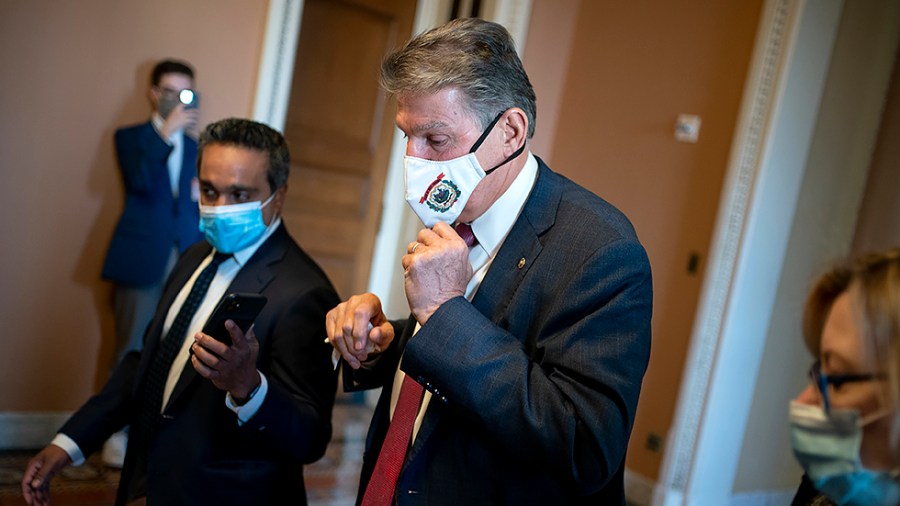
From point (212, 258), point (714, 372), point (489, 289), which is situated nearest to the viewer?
point (489, 289)

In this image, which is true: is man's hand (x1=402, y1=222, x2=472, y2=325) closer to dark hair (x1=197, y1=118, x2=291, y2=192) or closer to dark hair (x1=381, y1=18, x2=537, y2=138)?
dark hair (x1=381, y1=18, x2=537, y2=138)

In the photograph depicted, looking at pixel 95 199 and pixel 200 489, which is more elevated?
pixel 95 199

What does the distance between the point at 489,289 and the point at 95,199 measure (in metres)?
2.66

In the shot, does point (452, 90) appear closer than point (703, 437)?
Yes

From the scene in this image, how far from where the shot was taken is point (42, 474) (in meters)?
1.72

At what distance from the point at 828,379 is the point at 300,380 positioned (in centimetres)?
111

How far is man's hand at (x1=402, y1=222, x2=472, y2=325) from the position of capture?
3.86 feet

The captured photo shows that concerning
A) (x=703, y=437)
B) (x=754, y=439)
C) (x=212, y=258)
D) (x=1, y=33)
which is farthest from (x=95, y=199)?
(x=754, y=439)

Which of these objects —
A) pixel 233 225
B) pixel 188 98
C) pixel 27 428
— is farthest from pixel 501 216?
pixel 27 428

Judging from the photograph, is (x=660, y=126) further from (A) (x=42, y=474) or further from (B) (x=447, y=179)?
(A) (x=42, y=474)

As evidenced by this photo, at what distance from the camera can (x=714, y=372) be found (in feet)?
12.3

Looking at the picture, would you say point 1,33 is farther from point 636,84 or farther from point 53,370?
point 636,84

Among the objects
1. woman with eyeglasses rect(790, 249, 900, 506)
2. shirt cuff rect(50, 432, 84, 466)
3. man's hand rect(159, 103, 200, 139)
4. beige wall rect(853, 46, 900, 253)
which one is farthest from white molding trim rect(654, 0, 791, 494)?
woman with eyeglasses rect(790, 249, 900, 506)

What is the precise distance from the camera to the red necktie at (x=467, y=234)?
4.49 ft
